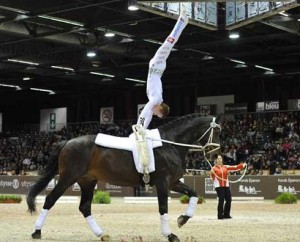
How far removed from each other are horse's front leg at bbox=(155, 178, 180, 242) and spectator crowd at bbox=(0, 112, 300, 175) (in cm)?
1862

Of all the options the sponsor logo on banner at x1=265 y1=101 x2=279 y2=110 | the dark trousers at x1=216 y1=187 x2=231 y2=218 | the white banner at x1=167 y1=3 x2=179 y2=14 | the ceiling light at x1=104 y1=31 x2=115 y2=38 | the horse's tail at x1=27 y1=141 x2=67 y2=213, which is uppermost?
the ceiling light at x1=104 y1=31 x2=115 y2=38

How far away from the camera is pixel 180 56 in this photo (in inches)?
1518

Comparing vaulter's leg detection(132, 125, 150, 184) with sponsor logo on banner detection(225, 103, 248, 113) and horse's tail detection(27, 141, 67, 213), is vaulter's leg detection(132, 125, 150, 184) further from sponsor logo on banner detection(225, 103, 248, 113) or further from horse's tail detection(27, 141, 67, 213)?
sponsor logo on banner detection(225, 103, 248, 113)

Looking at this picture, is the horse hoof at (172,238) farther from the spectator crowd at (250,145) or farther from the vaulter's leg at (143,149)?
the spectator crowd at (250,145)

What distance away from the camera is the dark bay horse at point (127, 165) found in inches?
388

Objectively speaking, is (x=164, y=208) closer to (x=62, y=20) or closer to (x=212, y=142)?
(x=212, y=142)

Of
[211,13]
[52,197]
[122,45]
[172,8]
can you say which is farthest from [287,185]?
[52,197]

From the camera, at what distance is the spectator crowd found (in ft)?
105

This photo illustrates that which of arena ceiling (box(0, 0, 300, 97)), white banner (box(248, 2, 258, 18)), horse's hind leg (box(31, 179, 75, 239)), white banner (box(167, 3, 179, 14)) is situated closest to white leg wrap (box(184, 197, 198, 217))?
horse's hind leg (box(31, 179, 75, 239))

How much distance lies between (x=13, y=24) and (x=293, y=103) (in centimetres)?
2297

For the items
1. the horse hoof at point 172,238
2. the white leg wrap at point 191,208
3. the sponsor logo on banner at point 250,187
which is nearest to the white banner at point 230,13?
the sponsor logo on banner at point 250,187

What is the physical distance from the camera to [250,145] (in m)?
35.8

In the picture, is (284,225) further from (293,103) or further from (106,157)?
(293,103)

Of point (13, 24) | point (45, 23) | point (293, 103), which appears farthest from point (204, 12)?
point (293, 103)
